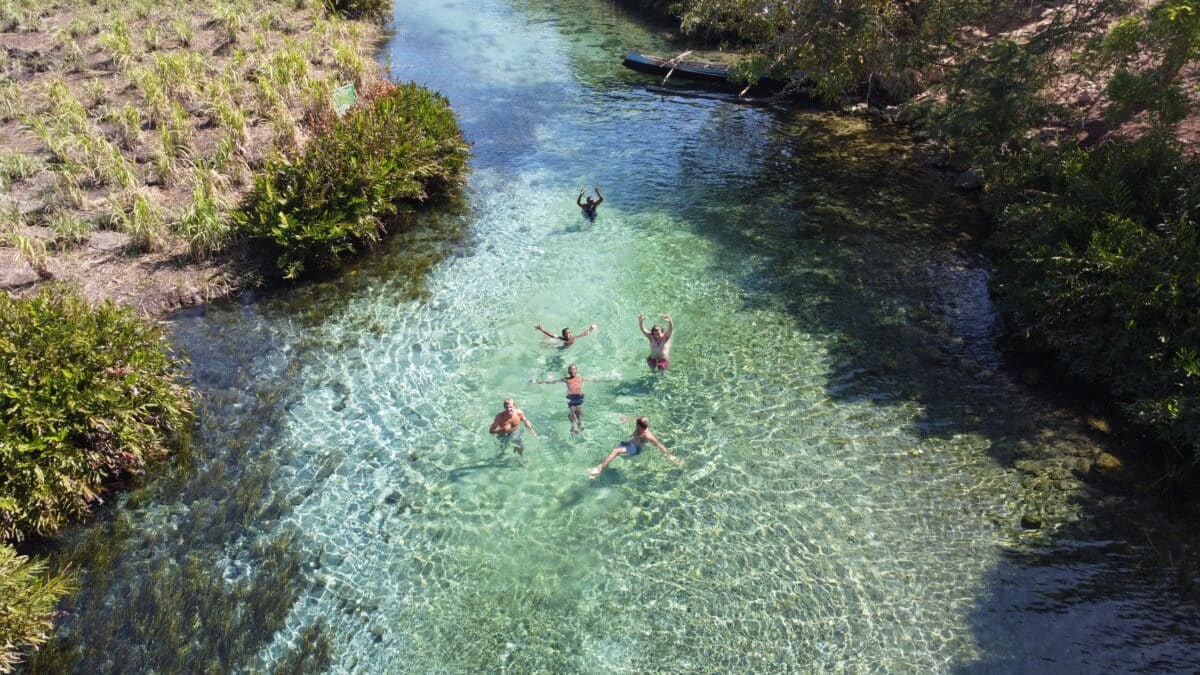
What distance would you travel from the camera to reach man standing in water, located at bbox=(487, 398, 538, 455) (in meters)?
12.2

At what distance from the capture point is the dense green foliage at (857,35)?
66.0 ft

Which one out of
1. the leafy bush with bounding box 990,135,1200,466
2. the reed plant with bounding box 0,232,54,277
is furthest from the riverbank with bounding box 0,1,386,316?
the leafy bush with bounding box 990,135,1200,466

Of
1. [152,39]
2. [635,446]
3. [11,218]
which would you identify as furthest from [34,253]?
[152,39]

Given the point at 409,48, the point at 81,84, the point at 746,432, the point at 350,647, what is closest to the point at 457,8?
the point at 409,48

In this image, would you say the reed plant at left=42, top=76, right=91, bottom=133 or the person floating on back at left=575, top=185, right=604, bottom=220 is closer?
the person floating on back at left=575, top=185, right=604, bottom=220

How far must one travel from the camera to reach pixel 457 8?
148 ft

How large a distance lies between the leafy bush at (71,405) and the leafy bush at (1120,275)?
1680 cm

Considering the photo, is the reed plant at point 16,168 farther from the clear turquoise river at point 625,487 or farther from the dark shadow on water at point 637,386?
the dark shadow on water at point 637,386

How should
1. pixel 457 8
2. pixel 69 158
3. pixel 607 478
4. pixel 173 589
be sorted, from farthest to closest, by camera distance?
pixel 457 8 → pixel 69 158 → pixel 607 478 → pixel 173 589

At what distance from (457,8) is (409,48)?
11.4 m

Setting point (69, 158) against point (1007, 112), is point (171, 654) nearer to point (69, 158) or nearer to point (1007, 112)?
point (69, 158)

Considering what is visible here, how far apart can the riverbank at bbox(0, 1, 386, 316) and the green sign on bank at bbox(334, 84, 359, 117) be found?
1708 millimetres

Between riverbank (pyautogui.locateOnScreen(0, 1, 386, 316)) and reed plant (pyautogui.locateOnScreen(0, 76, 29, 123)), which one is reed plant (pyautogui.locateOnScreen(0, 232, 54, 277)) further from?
reed plant (pyautogui.locateOnScreen(0, 76, 29, 123))

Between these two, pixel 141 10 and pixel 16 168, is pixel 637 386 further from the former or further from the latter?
pixel 141 10
